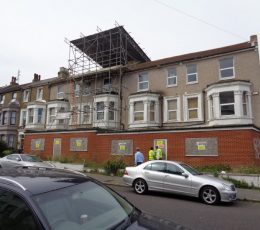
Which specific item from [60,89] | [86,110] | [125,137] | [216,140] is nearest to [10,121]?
[60,89]

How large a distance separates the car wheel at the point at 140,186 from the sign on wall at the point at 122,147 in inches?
315

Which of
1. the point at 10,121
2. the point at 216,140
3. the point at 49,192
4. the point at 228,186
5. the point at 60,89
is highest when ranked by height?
the point at 60,89

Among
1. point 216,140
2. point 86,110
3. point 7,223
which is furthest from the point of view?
point 86,110

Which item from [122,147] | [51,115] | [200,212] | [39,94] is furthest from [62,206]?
[39,94]

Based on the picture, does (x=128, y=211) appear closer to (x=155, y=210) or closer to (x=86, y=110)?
(x=155, y=210)

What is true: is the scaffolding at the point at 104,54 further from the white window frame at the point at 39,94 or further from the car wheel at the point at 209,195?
the car wheel at the point at 209,195

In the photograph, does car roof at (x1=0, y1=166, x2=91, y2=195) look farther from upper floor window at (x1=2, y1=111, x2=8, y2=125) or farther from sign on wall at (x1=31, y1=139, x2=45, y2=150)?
upper floor window at (x1=2, y1=111, x2=8, y2=125)

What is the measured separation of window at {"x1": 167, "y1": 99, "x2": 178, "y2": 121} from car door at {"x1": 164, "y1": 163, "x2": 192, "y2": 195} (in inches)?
527

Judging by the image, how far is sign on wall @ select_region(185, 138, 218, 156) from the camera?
52.5ft

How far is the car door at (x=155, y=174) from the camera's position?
10570 millimetres

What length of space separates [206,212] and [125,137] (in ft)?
38.9

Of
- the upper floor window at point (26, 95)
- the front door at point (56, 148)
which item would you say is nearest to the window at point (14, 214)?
the front door at point (56, 148)

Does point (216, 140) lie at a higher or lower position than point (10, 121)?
lower

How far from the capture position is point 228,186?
9.55 metres
